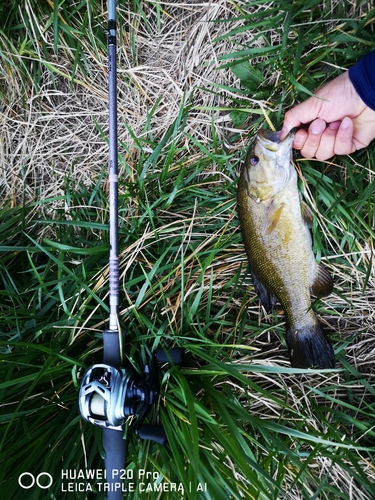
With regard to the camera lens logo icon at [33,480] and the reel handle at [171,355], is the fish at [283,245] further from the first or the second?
the camera lens logo icon at [33,480]

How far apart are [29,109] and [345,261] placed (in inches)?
86.5

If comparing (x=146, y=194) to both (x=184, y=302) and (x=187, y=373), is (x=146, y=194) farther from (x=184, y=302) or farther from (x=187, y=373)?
(x=187, y=373)

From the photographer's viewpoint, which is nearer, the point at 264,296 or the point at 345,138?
the point at 345,138

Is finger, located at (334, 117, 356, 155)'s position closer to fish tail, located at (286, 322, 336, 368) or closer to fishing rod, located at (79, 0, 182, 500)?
fish tail, located at (286, 322, 336, 368)

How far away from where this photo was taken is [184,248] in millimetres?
2115

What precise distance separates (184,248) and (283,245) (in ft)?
1.88

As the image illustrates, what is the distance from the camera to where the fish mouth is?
1.74 m

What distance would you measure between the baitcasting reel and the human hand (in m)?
1.32

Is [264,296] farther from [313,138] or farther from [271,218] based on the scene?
[313,138]

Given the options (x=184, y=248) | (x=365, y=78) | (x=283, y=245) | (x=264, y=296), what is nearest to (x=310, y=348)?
(x=264, y=296)

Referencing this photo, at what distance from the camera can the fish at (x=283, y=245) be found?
1.76 m

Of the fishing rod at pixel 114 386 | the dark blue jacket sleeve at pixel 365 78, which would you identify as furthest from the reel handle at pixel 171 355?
the dark blue jacket sleeve at pixel 365 78

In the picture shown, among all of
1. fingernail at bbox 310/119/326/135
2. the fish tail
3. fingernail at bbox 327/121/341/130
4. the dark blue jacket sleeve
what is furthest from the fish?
the dark blue jacket sleeve

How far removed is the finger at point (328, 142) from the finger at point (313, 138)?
2cm
